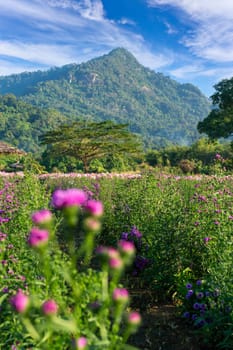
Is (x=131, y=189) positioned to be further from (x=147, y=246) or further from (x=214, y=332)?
(x=214, y=332)

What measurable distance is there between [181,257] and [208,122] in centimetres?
1995

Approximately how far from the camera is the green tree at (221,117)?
2188 centimetres

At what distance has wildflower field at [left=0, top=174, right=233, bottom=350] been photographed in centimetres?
128

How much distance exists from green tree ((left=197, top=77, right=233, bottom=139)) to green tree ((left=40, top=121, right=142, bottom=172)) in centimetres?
806

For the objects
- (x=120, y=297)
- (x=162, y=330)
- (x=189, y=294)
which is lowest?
(x=162, y=330)

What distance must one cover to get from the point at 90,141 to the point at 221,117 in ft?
34.5

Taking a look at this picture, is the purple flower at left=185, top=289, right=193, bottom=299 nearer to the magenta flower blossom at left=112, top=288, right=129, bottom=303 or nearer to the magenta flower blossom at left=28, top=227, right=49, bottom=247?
the magenta flower blossom at left=112, top=288, right=129, bottom=303

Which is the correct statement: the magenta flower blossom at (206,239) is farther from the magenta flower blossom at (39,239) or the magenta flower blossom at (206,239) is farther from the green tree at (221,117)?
the green tree at (221,117)

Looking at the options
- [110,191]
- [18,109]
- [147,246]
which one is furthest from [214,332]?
[18,109]

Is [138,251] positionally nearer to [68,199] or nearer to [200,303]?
[200,303]

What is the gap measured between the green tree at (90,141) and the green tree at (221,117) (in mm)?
8063

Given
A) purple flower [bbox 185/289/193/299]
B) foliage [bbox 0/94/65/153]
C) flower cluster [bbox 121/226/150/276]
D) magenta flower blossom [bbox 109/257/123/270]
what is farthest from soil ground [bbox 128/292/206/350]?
foliage [bbox 0/94/65/153]

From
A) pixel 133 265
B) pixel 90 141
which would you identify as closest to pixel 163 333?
pixel 133 265

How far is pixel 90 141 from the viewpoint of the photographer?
93.6 feet
